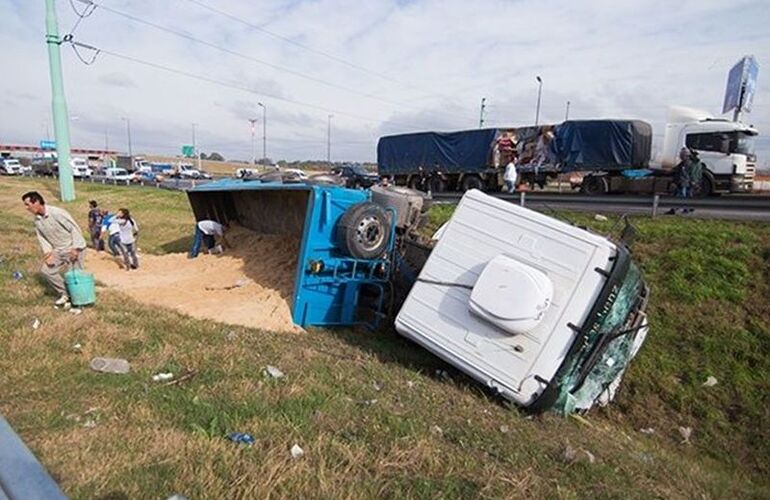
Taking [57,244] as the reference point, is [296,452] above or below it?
below

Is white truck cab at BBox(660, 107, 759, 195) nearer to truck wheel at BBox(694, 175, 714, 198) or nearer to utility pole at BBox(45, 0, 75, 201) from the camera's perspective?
truck wheel at BBox(694, 175, 714, 198)

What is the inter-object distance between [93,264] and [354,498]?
8428 mm

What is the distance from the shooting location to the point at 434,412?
149 inches

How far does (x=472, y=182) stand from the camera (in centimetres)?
1883

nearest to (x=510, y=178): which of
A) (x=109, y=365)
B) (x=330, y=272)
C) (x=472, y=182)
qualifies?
(x=472, y=182)

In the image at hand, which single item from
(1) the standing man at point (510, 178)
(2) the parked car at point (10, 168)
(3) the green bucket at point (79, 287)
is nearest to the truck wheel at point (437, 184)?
(1) the standing man at point (510, 178)

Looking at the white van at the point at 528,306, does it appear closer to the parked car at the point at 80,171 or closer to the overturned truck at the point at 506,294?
the overturned truck at the point at 506,294

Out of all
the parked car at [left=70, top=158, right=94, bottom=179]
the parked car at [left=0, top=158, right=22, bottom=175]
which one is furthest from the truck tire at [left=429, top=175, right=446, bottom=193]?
the parked car at [left=0, top=158, right=22, bottom=175]

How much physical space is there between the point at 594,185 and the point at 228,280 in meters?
12.6

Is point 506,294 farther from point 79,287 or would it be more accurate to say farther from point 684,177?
point 684,177

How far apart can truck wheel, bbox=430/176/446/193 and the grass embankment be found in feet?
42.7

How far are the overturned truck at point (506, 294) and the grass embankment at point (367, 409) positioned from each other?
37 centimetres

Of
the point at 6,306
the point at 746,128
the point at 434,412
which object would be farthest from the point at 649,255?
the point at 746,128

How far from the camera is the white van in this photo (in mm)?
4066
